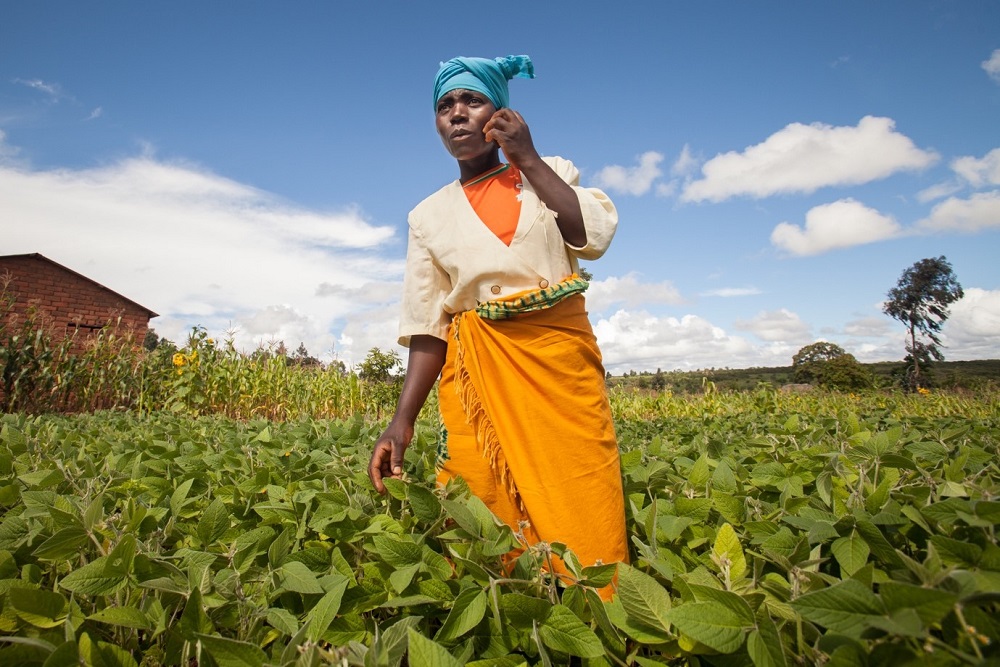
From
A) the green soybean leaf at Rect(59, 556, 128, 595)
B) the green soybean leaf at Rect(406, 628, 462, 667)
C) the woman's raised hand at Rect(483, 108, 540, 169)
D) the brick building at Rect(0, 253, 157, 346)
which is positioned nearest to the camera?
the green soybean leaf at Rect(406, 628, 462, 667)

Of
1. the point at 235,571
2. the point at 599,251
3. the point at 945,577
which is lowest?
the point at 235,571

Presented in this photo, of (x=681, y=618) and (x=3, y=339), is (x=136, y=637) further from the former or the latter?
(x=3, y=339)

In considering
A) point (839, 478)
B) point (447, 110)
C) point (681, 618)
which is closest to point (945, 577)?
point (681, 618)

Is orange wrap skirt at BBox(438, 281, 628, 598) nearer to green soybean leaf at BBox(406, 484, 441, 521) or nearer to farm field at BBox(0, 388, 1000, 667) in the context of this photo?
farm field at BBox(0, 388, 1000, 667)

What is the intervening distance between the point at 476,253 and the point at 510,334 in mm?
287

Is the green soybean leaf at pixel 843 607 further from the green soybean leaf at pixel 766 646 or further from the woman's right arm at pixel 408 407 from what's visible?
the woman's right arm at pixel 408 407

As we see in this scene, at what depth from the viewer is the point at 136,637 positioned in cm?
105

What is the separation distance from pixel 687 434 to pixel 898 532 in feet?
8.28

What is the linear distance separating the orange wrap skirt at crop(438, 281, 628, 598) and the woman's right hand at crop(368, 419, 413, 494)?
0.15m

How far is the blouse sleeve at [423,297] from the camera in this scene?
1865 mm

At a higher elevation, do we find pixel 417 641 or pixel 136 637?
pixel 417 641

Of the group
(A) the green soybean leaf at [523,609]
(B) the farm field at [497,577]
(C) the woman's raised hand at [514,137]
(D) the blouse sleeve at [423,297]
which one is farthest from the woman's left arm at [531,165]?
(A) the green soybean leaf at [523,609]

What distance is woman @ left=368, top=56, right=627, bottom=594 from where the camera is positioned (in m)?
1.51

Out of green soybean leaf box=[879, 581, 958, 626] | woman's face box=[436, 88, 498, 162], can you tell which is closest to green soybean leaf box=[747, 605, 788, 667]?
green soybean leaf box=[879, 581, 958, 626]
